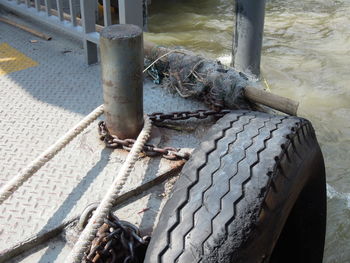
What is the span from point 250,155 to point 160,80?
1.83 m

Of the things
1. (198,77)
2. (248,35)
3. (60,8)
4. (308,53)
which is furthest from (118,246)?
(308,53)

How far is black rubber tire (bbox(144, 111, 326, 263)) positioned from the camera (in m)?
1.77

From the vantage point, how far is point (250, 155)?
6.73ft

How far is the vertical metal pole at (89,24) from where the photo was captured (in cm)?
392

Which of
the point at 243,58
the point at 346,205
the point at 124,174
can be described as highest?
the point at 124,174

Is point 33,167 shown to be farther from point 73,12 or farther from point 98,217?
point 73,12

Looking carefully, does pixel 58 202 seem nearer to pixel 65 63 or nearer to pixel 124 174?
pixel 124 174

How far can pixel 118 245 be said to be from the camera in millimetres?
2109

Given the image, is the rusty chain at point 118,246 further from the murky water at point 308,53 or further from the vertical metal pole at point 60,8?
the vertical metal pole at point 60,8

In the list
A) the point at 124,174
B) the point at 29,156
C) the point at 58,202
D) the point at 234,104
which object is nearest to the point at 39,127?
the point at 29,156

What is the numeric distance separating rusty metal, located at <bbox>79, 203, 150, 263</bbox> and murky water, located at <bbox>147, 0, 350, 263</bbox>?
1.79 metres

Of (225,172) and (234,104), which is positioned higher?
(225,172)

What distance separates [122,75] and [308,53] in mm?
4451

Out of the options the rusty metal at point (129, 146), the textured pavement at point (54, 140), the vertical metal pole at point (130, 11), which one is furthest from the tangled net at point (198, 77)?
the rusty metal at point (129, 146)
